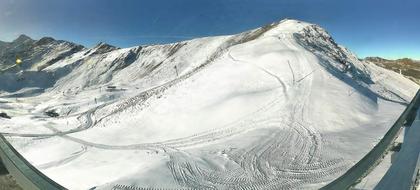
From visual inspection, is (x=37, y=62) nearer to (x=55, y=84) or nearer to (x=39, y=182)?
(x=55, y=84)

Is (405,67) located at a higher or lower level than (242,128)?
higher

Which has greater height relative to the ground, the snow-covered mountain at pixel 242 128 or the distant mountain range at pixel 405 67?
the distant mountain range at pixel 405 67

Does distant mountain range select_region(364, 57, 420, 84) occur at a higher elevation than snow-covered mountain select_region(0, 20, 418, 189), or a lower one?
higher

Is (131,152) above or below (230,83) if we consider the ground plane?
below

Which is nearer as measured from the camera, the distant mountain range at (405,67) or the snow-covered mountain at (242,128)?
the snow-covered mountain at (242,128)

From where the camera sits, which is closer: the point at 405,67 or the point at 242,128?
the point at 242,128

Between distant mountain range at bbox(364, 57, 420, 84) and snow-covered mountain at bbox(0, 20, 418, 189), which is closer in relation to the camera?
snow-covered mountain at bbox(0, 20, 418, 189)

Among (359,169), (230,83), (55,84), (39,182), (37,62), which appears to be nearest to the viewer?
(39,182)

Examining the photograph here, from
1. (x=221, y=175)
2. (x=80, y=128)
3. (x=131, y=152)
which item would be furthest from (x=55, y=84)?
(x=221, y=175)
